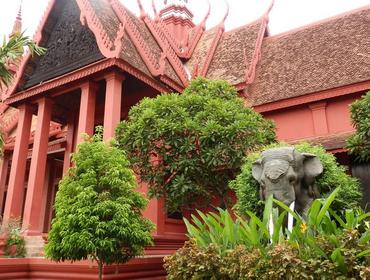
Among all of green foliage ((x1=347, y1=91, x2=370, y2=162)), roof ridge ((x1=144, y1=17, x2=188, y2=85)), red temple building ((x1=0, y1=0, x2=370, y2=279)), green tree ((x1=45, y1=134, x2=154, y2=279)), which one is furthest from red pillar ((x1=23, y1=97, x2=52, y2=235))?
green foliage ((x1=347, y1=91, x2=370, y2=162))

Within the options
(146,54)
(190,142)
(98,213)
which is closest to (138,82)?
(146,54)

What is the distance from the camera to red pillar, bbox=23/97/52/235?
8566mm

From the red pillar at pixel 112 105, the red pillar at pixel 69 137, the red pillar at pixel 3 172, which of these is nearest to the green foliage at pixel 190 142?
the red pillar at pixel 112 105

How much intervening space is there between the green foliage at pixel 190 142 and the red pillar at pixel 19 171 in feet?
13.3

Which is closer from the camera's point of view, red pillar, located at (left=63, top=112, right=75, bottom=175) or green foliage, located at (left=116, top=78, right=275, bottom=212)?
green foliage, located at (left=116, top=78, right=275, bottom=212)

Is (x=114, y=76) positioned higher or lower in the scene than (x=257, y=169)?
higher

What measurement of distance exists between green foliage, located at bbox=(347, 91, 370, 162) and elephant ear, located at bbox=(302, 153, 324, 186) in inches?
60.7

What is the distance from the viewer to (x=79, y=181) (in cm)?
513

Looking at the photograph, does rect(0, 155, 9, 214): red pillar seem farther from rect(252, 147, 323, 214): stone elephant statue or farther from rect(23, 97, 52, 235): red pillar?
rect(252, 147, 323, 214): stone elephant statue

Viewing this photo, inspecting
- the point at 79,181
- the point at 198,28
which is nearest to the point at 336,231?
the point at 79,181

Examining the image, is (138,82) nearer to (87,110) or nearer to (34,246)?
(87,110)

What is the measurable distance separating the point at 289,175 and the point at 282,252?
153 centimetres

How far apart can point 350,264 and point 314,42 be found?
10162mm

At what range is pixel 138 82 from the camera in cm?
944
